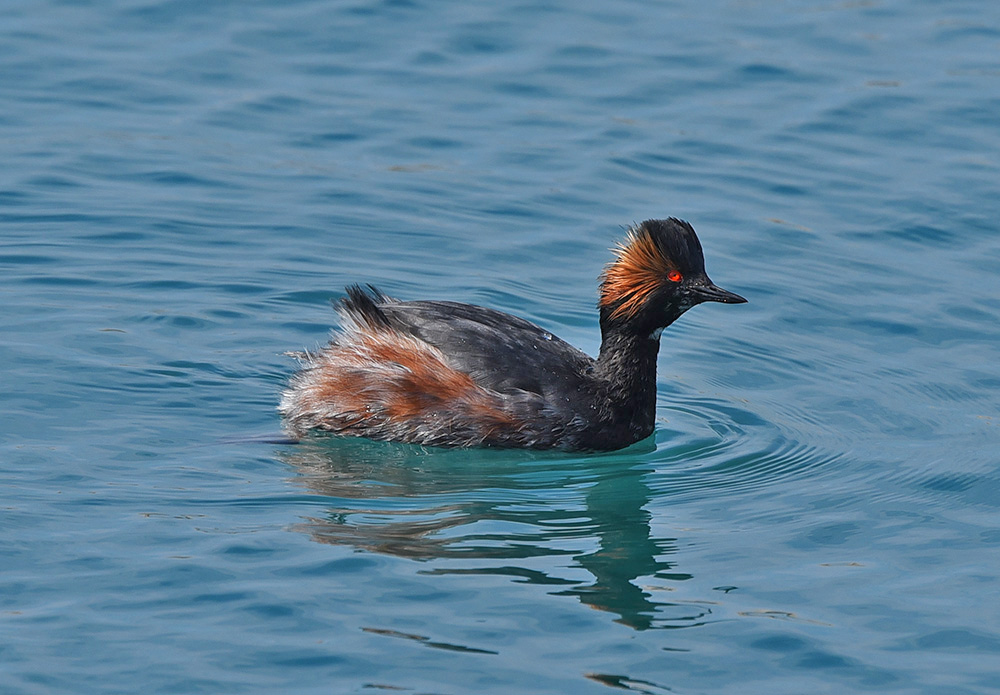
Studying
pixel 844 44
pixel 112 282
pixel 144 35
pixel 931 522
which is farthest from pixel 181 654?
pixel 844 44

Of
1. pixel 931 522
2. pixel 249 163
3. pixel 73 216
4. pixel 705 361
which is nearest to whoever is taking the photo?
pixel 931 522

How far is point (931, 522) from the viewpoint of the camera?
343 inches

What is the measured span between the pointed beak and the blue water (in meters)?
0.90

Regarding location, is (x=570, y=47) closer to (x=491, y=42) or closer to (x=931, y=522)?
(x=491, y=42)

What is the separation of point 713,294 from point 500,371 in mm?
1345

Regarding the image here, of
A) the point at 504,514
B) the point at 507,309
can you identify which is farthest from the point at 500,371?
the point at 507,309

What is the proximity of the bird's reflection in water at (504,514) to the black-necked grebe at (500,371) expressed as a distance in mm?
141

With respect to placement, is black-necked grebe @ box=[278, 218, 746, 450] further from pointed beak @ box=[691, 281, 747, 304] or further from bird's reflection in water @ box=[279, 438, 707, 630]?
bird's reflection in water @ box=[279, 438, 707, 630]

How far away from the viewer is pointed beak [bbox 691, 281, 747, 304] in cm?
945

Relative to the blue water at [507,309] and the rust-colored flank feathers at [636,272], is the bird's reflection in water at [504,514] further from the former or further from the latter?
the rust-colored flank feathers at [636,272]

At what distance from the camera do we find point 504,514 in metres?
8.44

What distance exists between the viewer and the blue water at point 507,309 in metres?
7.18

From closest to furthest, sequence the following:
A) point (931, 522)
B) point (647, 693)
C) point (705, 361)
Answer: point (647, 693) → point (931, 522) → point (705, 361)

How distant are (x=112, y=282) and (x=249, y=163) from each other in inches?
100
